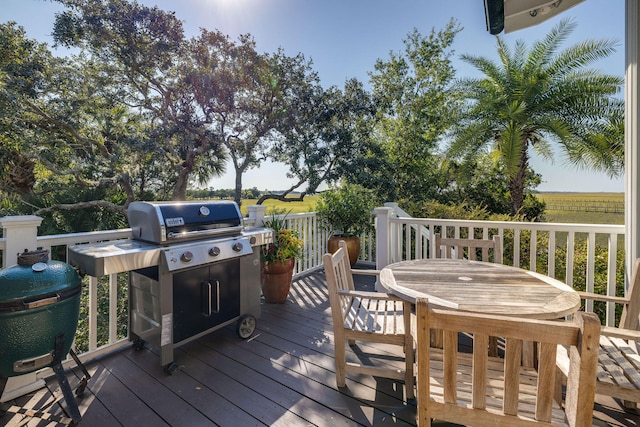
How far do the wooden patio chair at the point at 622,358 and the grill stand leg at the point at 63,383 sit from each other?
2566 millimetres

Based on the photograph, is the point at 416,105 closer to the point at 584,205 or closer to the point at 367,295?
the point at 584,205

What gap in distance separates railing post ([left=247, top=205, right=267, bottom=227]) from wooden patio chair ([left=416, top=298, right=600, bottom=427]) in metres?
2.79

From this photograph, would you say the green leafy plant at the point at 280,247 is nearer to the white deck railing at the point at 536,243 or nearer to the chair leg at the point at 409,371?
the white deck railing at the point at 536,243

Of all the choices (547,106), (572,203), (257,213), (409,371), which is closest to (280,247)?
(257,213)

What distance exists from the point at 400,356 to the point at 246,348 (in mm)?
1316

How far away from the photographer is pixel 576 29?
696cm

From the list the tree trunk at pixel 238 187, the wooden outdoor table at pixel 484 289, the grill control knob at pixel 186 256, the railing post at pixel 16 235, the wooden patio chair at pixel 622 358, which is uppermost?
the tree trunk at pixel 238 187

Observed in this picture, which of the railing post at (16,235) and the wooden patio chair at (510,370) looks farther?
the railing post at (16,235)

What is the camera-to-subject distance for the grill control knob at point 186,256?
218 cm

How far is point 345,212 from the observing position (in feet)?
15.9

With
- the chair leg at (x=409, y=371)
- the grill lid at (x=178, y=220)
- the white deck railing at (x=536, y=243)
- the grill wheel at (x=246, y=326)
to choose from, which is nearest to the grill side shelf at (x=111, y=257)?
the grill lid at (x=178, y=220)

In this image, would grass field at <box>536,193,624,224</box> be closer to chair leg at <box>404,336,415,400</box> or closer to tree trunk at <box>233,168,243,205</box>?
chair leg at <box>404,336,415,400</box>

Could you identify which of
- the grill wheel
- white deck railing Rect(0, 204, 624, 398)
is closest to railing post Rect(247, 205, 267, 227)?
white deck railing Rect(0, 204, 624, 398)

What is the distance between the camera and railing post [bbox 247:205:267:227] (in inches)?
143
